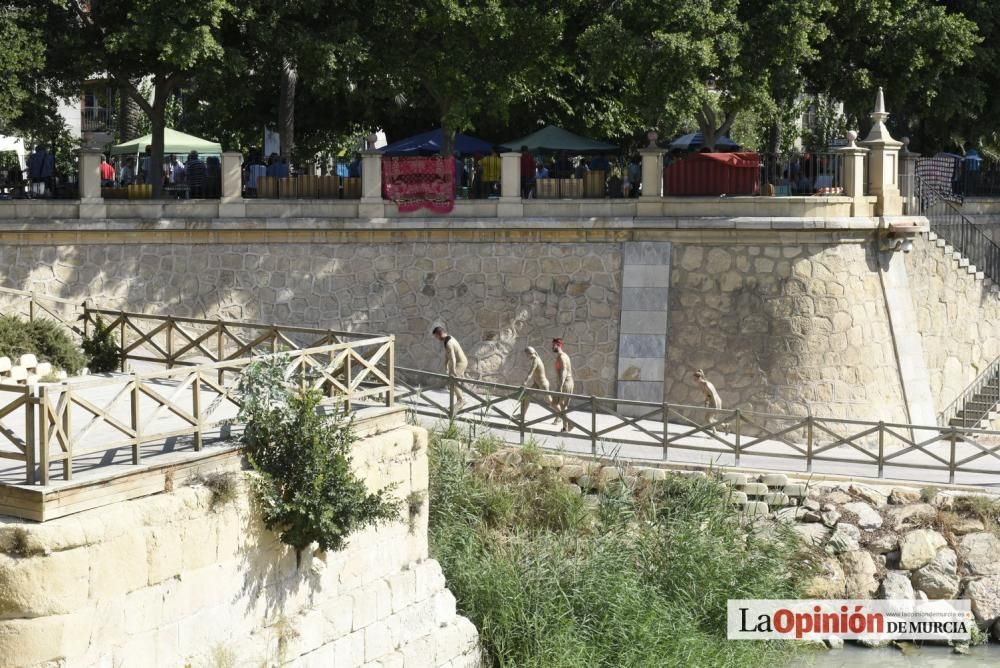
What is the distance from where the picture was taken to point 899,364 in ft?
71.8

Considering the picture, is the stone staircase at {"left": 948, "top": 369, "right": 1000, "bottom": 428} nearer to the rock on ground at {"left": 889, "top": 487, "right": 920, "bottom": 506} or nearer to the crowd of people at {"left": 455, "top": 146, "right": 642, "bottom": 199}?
the rock on ground at {"left": 889, "top": 487, "right": 920, "bottom": 506}

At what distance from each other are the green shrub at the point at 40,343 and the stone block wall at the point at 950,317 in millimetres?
12685

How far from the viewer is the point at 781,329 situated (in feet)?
70.1

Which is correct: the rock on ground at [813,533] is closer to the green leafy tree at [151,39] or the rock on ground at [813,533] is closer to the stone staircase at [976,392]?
the stone staircase at [976,392]

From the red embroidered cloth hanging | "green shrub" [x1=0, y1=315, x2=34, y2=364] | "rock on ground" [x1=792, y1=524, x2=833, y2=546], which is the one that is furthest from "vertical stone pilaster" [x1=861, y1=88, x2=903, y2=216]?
"green shrub" [x1=0, y1=315, x2=34, y2=364]

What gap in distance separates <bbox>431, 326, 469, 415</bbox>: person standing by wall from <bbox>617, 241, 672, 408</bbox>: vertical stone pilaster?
2.55 m

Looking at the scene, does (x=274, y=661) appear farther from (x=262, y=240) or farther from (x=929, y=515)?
(x=262, y=240)

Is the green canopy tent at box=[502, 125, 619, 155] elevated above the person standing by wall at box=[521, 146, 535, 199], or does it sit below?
above

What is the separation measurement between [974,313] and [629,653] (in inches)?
495

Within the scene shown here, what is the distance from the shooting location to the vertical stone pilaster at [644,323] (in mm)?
21641

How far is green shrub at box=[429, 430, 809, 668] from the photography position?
579 inches

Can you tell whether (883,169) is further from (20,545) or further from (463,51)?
(20,545)

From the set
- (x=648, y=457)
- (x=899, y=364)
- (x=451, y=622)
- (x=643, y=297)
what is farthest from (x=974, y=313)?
(x=451, y=622)

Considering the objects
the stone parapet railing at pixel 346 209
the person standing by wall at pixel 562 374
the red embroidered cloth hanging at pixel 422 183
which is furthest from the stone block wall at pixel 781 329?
the red embroidered cloth hanging at pixel 422 183
